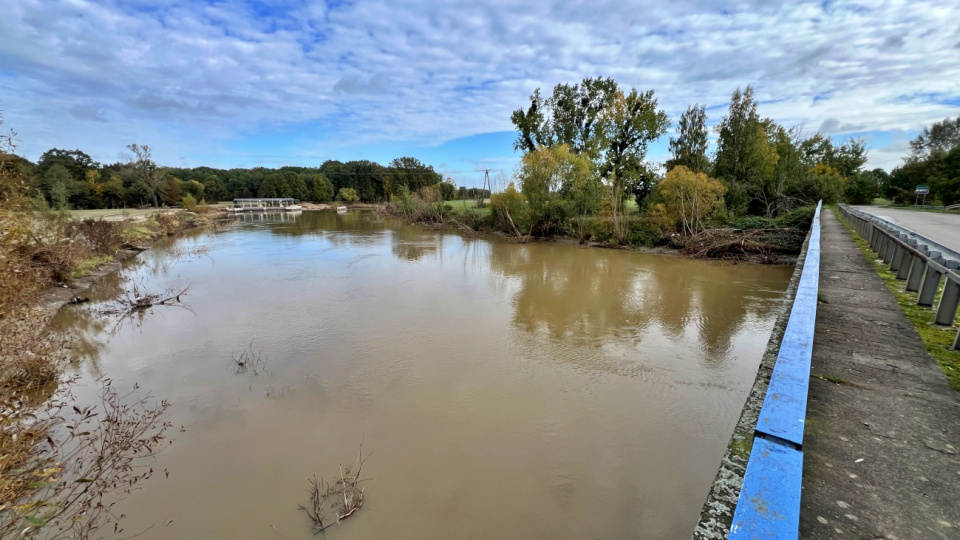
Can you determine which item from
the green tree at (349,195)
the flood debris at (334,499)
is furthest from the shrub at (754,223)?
the green tree at (349,195)

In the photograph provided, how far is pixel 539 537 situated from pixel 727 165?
2299cm

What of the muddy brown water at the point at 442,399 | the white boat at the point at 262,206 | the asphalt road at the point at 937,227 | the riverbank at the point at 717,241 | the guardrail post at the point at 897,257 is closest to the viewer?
the muddy brown water at the point at 442,399

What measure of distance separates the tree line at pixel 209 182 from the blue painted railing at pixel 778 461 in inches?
855

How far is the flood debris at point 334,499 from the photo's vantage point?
348cm

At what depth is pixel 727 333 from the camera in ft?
25.6

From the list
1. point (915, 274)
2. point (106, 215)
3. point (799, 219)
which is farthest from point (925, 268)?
point (106, 215)

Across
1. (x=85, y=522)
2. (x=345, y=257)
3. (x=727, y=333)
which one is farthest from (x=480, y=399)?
(x=345, y=257)

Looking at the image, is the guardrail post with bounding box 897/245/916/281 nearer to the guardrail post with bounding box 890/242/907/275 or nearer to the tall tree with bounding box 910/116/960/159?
the guardrail post with bounding box 890/242/907/275

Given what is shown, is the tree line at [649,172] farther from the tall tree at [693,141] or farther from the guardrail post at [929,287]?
the guardrail post at [929,287]

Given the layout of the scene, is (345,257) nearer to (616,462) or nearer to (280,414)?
(280,414)

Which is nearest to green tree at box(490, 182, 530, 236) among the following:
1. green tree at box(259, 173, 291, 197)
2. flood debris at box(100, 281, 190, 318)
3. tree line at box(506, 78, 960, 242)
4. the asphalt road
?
tree line at box(506, 78, 960, 242)

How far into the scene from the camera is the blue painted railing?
1113 mm

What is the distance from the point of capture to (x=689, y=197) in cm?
1744

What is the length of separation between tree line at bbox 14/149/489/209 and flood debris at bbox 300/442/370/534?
1862 cm
